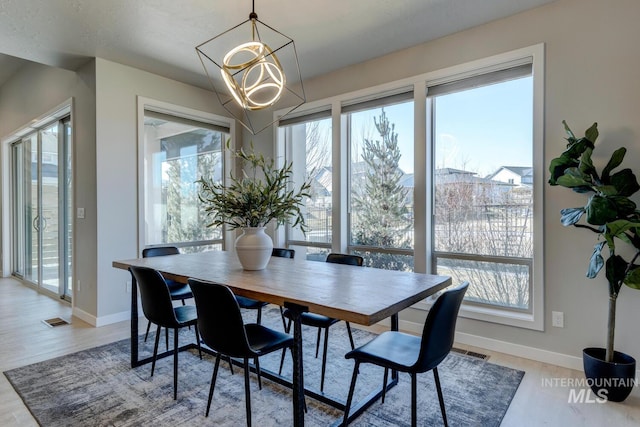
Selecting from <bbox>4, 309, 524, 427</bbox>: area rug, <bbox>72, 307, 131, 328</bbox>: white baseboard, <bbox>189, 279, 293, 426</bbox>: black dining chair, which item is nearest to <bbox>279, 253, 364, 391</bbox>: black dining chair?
<bbox>4, 309, 524, 427</bbox>: area rug

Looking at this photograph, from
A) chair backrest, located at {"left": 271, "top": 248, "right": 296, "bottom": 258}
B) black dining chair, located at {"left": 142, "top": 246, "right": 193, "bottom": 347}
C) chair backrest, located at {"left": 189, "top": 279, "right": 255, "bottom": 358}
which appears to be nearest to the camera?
chair backrest, located at {"left": 189, "top": 279, "right": 255, "bottom": 358}

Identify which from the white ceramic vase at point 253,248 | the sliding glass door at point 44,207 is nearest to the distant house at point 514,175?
the white ceramic vase at point 253,248

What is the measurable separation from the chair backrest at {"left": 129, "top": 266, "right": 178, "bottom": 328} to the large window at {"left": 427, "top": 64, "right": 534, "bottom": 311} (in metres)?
2.44

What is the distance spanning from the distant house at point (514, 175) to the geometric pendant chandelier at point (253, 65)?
6.26ft

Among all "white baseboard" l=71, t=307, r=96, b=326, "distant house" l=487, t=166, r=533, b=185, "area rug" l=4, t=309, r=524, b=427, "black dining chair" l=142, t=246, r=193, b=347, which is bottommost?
"area rug" l=4, t=309, r=524, b=427

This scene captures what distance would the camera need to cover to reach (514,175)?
3.02 m

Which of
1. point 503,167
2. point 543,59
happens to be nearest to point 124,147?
point 503,167

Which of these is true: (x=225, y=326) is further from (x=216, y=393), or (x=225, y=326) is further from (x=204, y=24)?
(x=204, y=24)

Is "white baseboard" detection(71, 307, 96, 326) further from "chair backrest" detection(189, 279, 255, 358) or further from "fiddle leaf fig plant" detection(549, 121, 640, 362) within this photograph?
"fiddle leaf fig plant" detection(549, 121, 640, 362)

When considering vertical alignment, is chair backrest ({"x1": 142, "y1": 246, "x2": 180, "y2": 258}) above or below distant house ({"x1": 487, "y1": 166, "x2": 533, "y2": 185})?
below

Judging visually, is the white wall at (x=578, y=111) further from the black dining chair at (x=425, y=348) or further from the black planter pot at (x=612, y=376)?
the black dining chair at (x=425, y=348)

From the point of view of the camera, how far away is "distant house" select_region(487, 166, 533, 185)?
2.95 meters

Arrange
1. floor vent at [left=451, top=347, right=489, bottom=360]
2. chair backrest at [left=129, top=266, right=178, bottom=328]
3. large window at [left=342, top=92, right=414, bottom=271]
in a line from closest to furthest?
chair backrest at [left=129, top=266, right=178, bottom=328]
floor vent at [left=451, top=347, right=489, bottom=360]
large window at [left=342, top=92, right=414, bottom=271]

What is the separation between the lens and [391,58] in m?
3.62
